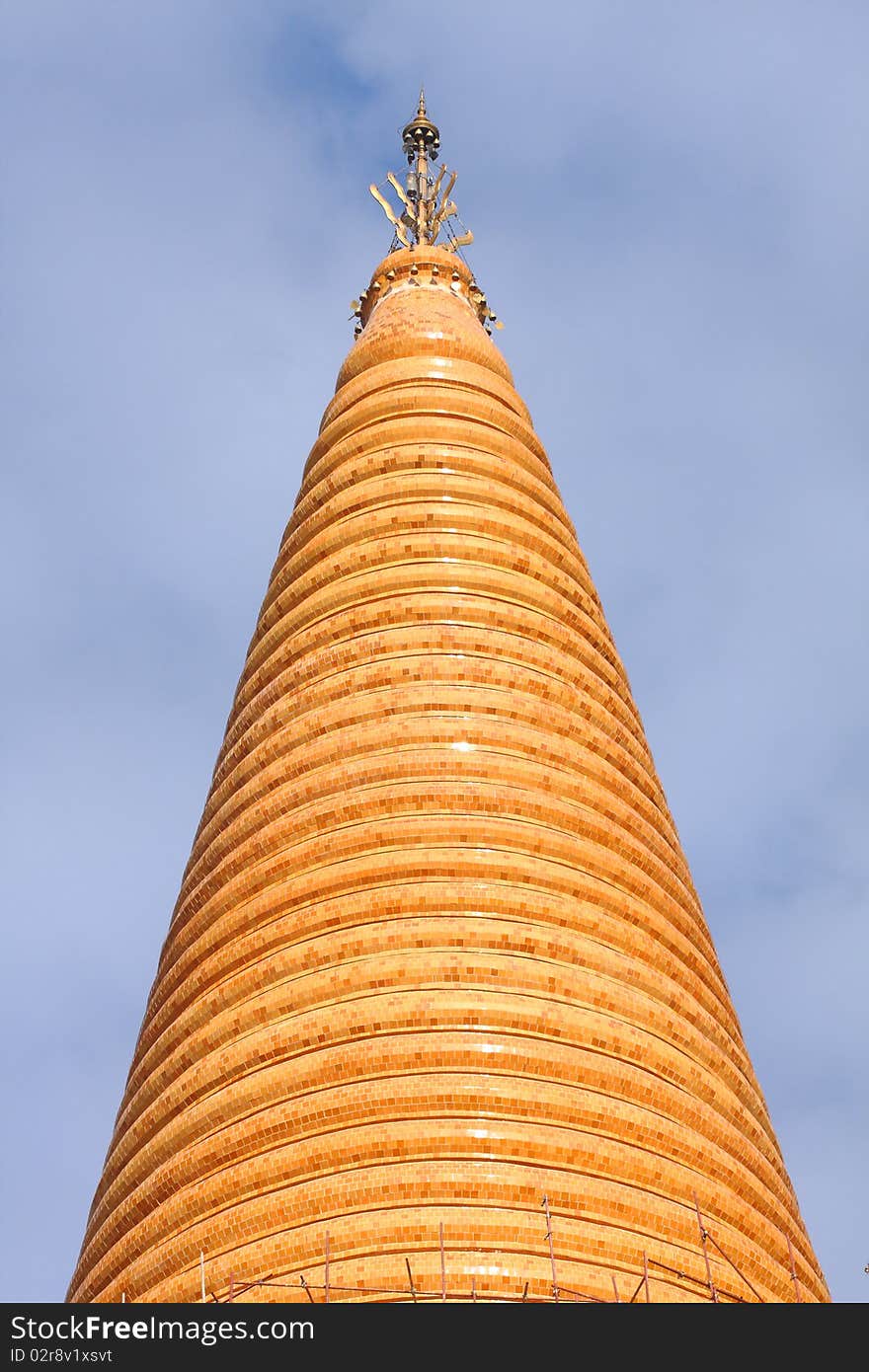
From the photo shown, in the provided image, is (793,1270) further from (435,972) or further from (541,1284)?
(435,972)

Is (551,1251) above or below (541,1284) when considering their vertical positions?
above

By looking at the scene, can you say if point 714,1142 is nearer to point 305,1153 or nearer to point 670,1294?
point 670,1294

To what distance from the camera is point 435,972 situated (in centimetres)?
1725

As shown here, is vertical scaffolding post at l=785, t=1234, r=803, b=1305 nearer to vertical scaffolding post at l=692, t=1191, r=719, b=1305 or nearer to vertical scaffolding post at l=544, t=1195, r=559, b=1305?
vertical scaffolding post at l=692, t=1191, r=719, b=1305

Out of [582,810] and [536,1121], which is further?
[582,810]

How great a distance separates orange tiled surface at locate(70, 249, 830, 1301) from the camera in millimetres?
16031

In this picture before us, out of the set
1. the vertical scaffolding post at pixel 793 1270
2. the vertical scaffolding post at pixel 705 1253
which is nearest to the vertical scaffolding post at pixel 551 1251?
the vertical scaffolding post at pixel 705 1253

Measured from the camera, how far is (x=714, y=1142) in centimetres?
1788

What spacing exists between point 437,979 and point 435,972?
59 millimetres

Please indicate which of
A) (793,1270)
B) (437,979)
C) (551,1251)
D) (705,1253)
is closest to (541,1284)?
(551,1251)

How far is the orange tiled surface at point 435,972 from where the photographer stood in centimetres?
1603

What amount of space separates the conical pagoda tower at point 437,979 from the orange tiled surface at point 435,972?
0.10 ft
